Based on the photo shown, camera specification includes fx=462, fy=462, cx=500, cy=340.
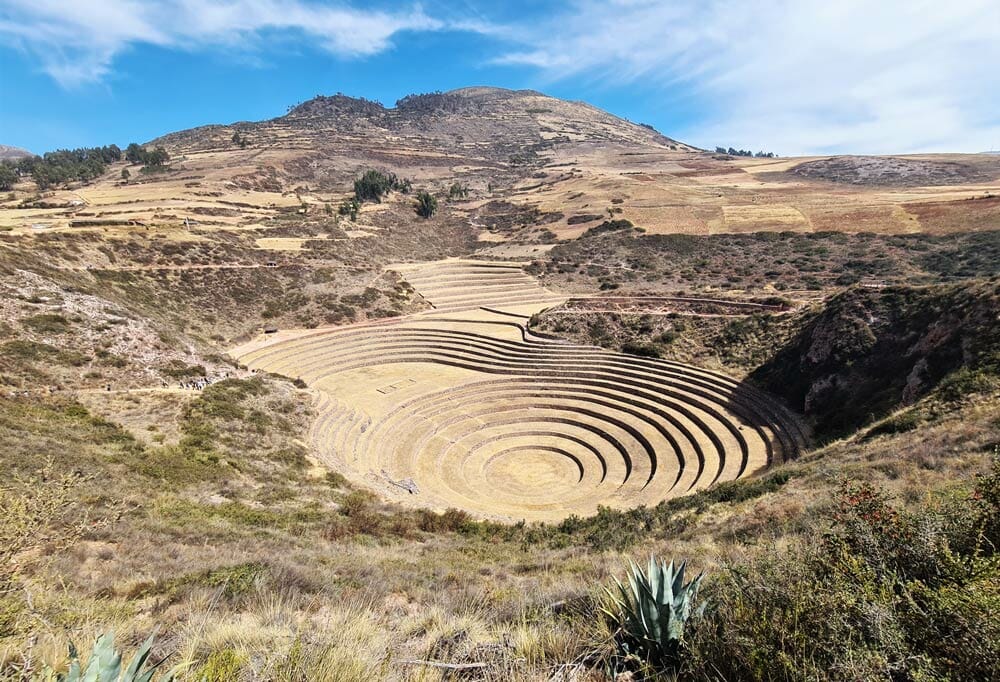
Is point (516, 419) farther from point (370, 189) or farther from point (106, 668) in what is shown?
point (370, 189)

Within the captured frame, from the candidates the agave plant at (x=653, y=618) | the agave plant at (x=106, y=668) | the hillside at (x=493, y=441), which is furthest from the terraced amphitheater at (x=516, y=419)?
the agave plant at (x=106, y=668)

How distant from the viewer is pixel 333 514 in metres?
12.1

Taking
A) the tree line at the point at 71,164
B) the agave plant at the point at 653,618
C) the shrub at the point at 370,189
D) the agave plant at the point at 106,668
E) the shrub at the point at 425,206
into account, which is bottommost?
the agave plant at the point at 653,618

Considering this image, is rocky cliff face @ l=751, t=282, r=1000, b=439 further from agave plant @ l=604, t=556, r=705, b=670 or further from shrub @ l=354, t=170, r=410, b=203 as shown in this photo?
shrub @ l=354, t=170, r=410, b=203

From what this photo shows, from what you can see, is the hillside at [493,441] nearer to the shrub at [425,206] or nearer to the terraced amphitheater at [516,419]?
the terraced amphitheater at [516,419]

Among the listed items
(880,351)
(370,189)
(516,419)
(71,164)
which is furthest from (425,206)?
(71,164)

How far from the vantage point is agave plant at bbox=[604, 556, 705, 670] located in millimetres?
4113

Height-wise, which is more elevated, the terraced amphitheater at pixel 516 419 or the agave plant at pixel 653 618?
the agave plant at pixel 653 618

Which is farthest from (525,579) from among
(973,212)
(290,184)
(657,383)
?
(290,184)

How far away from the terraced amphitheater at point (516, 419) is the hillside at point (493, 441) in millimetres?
174

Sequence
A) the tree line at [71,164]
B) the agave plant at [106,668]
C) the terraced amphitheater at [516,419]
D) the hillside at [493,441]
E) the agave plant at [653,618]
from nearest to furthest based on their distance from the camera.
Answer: the agave plant at [106,668], the hillside at [493,441], the agave plant at [653,618], the terraced amphitheater at [516,419], the tree line at [71,164]

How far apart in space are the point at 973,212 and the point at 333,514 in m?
64.1

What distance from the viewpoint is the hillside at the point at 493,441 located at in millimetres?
3969

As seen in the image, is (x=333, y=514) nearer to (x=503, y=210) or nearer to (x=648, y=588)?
(x=648, y=588)
